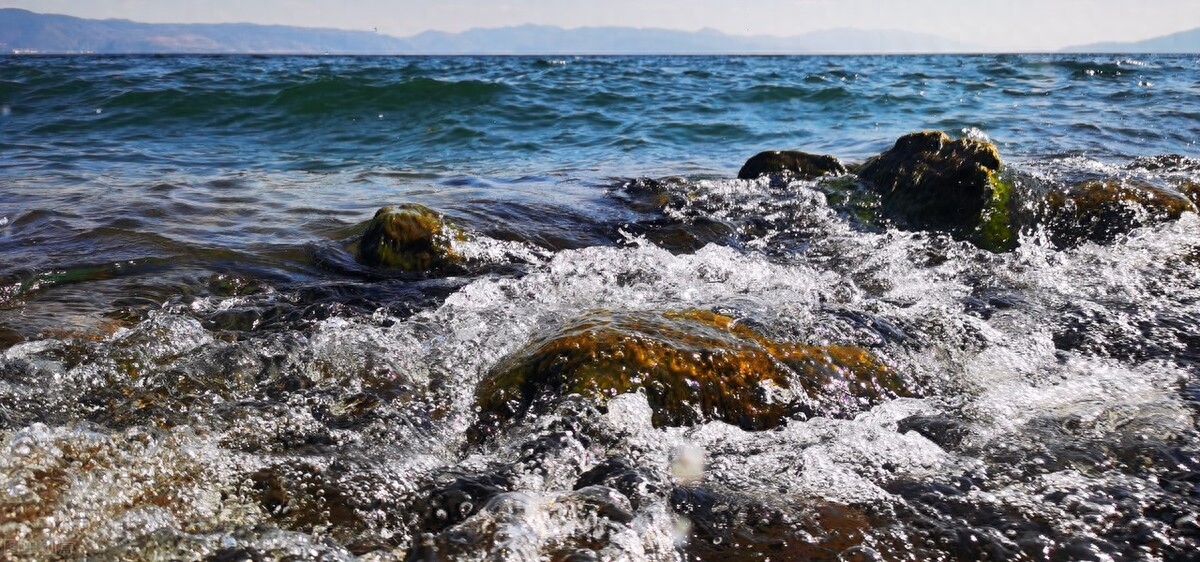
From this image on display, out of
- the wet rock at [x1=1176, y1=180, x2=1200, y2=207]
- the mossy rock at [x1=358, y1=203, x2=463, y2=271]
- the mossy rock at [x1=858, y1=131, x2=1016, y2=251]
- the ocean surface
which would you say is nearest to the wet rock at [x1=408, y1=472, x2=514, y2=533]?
the ocean surface

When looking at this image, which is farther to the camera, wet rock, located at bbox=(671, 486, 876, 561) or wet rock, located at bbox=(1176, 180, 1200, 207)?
wet rock, located at bbox=(1176, 180, 1200, 207)

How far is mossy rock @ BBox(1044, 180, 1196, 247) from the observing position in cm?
552

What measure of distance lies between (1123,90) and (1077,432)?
17410mm

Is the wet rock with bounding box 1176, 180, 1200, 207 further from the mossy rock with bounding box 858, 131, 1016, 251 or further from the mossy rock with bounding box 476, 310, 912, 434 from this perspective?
the mossy rock with bounding box 476, 310, 912, 434

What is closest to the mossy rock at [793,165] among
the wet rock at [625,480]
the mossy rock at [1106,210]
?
the mossy rock at [1106,210]

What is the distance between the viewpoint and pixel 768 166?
7.86 meters

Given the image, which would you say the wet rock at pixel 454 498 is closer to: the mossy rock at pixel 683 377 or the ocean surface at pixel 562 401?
A: the ocean surface at pixel 562 401

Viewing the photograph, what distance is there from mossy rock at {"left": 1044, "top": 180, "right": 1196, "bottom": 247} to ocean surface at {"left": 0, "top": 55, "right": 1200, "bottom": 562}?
0.52 ft

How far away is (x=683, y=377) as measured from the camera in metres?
2.93

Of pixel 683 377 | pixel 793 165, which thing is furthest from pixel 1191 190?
pixel 683 377

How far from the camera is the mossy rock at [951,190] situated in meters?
5.52

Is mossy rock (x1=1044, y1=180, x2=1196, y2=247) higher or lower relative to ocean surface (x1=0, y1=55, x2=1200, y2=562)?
higher

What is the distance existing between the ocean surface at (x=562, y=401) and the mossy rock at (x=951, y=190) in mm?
255

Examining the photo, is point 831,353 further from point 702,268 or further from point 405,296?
point 405,296
